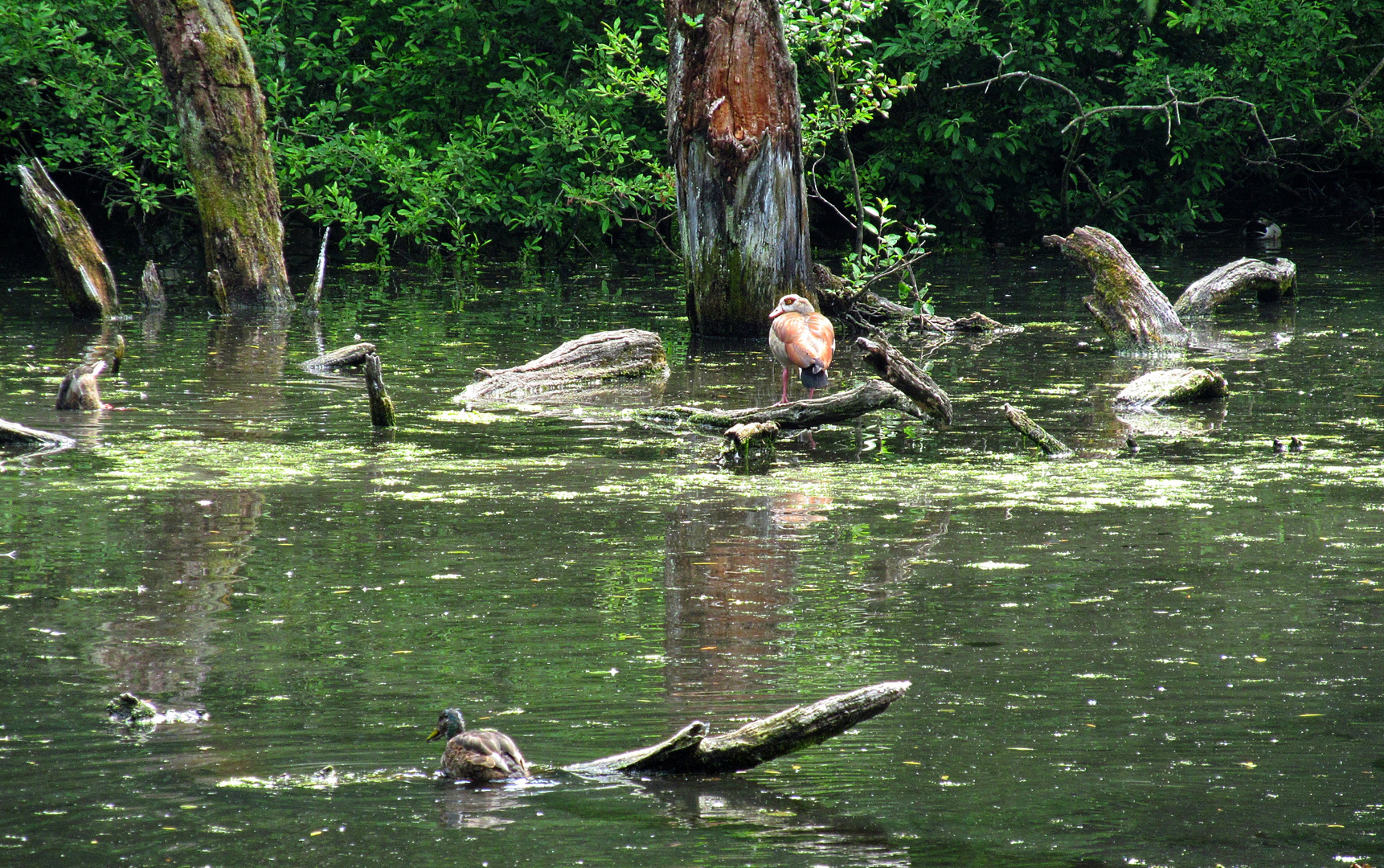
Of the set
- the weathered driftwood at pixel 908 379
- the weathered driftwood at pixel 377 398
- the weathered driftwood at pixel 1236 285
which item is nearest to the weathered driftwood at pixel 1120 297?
the weathered driftwood at pixel 1236 285

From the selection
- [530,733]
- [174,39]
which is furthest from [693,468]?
[174,39]

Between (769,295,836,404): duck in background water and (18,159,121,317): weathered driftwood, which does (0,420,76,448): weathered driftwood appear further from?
(18,159,121,317): weathered driftwood

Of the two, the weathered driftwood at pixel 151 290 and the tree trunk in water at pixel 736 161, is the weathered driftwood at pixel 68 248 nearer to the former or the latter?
the weathered driftwood at pixel 151 290

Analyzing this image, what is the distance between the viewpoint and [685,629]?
532 cm

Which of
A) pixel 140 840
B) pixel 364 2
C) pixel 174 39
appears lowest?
pixel 140 840

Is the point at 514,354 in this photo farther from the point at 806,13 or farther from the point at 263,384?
the point at 806,13

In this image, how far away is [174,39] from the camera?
15.3 meters

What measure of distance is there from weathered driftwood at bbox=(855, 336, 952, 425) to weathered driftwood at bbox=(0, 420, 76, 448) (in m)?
4.50

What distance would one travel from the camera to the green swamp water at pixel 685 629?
3643 millimetres

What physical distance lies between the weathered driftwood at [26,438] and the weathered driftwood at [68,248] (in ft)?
23.0

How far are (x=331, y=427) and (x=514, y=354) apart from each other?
3619 millimetres

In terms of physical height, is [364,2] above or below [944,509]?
above

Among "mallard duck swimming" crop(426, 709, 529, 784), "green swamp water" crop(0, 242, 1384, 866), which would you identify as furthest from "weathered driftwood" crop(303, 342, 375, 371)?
"mallard duck swimming" crop(426, 709, 529, 784)

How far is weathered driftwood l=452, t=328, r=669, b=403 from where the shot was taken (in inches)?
437
